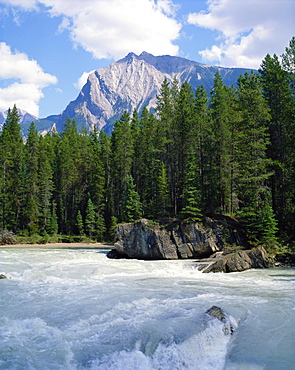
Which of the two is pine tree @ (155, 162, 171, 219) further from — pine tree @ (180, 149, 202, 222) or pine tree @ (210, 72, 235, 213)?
pine tree @ (210, 72, 235, 213)

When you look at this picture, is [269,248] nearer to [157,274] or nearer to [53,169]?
[157,274]

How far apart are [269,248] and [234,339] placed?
15.4m

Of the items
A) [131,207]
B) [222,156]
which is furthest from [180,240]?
[131,207]

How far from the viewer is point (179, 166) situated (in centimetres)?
3400

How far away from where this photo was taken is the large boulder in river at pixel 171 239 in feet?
79.7

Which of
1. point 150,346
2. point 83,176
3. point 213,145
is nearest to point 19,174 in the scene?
point 83,176

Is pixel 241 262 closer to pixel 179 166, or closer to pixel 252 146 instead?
pixel 252 146

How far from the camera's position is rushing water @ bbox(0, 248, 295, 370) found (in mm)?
7301

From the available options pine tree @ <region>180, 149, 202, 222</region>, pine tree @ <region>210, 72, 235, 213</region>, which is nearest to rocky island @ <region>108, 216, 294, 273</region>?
pine tree @ <region>180, 149, 202, 222</region>

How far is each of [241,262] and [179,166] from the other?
55.0 feet

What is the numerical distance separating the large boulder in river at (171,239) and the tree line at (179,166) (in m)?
1.36

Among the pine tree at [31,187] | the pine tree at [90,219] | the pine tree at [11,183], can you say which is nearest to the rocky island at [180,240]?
the pine tree at [90,219]

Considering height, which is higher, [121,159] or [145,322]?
[121,159]

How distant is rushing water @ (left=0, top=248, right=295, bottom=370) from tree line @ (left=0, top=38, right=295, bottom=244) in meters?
11.3
